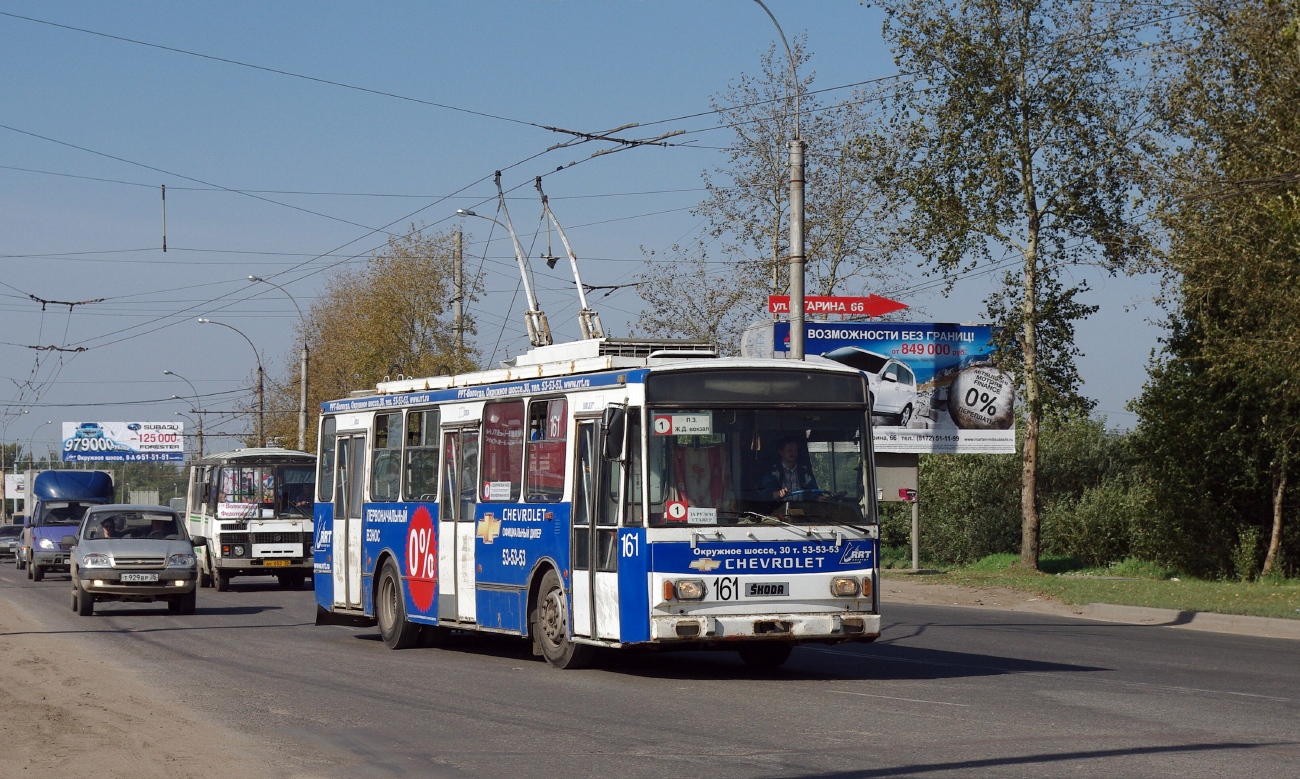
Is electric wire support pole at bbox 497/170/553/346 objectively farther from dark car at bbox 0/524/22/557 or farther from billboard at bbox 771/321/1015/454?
dark car at bbox 0/524/22/557

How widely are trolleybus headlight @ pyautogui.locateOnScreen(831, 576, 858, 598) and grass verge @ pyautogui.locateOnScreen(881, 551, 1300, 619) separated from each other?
1099 cm

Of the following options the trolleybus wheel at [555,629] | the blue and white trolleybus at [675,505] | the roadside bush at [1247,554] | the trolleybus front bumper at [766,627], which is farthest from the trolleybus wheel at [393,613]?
the roadside bush at [1247,554]

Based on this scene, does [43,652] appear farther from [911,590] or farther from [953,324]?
[953,324]

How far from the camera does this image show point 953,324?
123 feet

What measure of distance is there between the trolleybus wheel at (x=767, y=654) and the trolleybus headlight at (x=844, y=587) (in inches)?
69.2

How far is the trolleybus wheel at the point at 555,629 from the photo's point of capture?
48.0 feet

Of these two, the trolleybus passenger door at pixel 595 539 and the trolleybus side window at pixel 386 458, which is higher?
the trolleybus side window at pixel 386 458

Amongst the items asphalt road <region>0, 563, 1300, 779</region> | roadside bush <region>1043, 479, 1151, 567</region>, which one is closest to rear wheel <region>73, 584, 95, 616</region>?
asphalt road <region>0, 563, 1300, 779</region>

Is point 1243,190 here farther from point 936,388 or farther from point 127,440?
point 127,440

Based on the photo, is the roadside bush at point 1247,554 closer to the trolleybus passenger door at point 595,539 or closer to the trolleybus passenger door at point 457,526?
the trolleybus passenger door at point 457,526

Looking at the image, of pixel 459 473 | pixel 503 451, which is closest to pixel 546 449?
pixel 503 451

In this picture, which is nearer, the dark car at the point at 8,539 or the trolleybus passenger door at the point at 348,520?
the trolleybus passenger door at the point at 348,520

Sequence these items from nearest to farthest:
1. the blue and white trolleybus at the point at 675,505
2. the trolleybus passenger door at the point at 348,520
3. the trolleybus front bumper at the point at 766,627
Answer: the trolleybus front bumper at the point at 766,627, the blue and white trolleybus at the point at 675,505, the trolleybus passenger door at the point at 348,520

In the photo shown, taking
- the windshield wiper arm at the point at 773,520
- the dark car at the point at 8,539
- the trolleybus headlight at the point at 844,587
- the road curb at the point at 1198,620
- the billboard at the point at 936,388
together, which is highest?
the billboard at the point at 936,388
